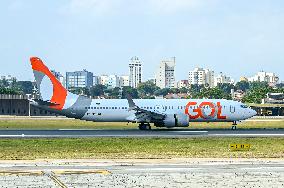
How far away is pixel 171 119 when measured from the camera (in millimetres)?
71062

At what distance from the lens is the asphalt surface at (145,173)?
95.9ft

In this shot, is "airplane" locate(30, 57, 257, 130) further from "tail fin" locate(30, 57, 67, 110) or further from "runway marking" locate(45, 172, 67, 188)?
"runway marking" locate(45, 172, 67, 188)

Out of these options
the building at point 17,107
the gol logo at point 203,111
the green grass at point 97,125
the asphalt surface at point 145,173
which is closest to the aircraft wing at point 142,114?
the gol logo at point 203,111

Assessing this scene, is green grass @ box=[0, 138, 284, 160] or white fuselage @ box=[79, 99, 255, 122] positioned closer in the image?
green grass @ box=[0, 138, 284, 160]

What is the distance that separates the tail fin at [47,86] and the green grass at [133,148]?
1758 centimetres

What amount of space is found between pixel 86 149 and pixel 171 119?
79.6 feet

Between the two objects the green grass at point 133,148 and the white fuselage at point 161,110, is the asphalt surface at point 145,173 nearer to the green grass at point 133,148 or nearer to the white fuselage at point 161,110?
the green grass at point 133,148

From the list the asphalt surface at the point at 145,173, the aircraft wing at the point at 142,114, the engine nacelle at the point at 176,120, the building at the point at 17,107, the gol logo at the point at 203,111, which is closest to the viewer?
the asphalt surface at the point at 145,173

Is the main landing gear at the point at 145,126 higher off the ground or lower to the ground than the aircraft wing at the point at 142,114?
lower

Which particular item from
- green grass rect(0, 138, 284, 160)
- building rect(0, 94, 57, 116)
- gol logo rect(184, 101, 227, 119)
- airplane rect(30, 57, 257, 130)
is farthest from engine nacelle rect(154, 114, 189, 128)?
building rect(0, 94, 57, 116)

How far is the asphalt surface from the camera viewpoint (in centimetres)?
2922

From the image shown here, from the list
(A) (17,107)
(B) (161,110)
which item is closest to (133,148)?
(B) (161,110)

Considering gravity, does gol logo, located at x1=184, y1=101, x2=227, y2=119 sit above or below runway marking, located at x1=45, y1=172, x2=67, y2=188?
above

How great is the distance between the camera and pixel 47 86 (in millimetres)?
74188
